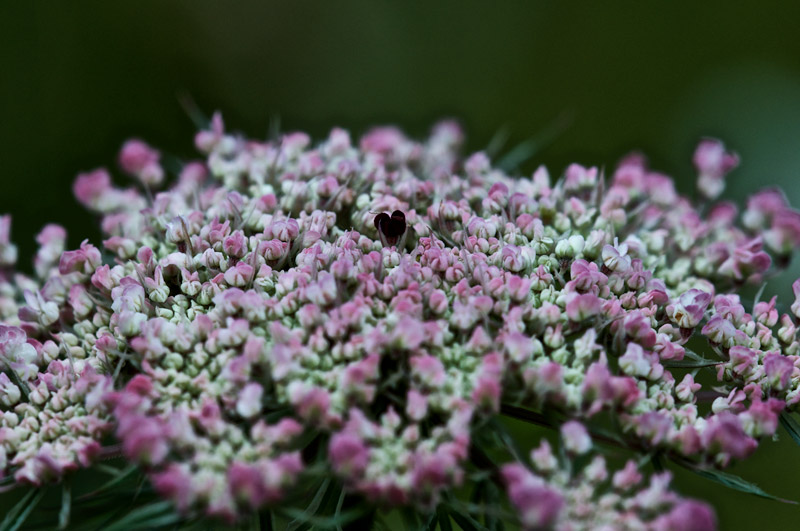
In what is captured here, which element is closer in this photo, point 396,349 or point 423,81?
point 396,349

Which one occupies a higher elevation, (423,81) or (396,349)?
(423,81)

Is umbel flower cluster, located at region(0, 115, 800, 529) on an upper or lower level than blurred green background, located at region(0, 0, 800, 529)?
lower

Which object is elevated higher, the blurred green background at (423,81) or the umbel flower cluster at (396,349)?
the blurred green background at (423,81)

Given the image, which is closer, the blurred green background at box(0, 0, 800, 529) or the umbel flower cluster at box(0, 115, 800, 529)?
the umbel flower cluster at box(0, 115, 800, 529)

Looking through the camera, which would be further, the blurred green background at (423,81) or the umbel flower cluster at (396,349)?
the blurred green background at (423,81)
